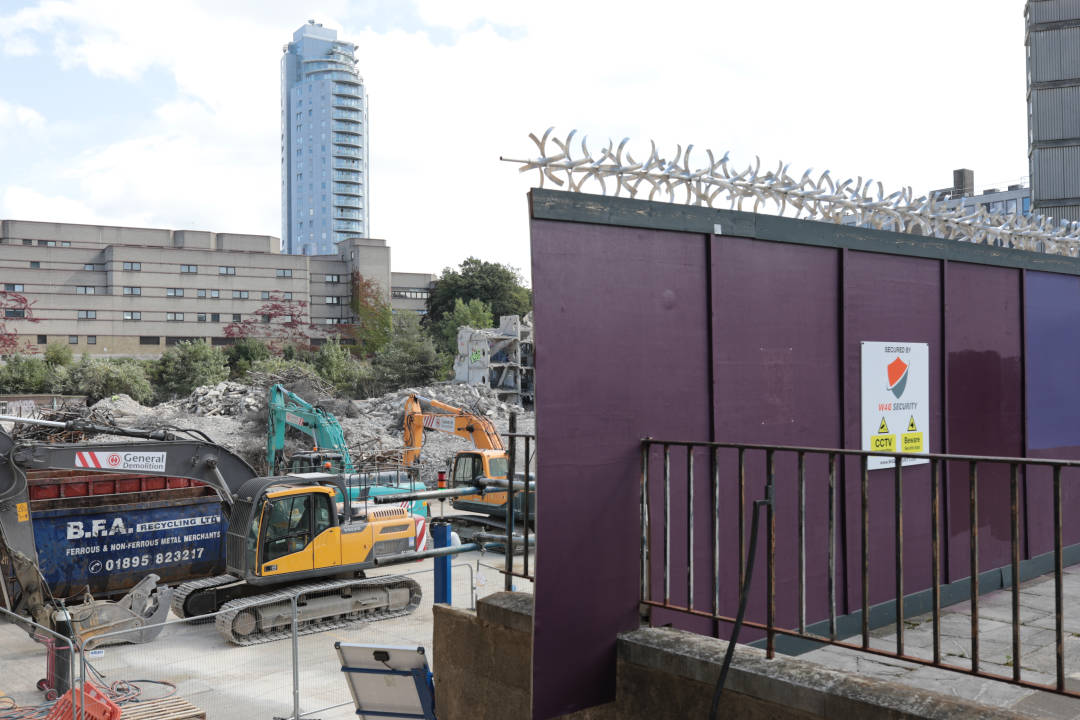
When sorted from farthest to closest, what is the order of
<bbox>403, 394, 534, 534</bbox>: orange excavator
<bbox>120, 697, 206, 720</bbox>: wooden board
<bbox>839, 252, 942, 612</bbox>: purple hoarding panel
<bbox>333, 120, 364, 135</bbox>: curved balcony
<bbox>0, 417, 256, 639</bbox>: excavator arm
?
1. <bbox>333, 120, 364, 135</bbox>: curved balcony
2. <bbox>403, 394, 534, 534</bbox>: orange excavator
3. <bbox>0, 417, 256, 639</bbox>: excavator arm
4. <bbox>120, 697, 206, 720</bbox>: wooden board
5. <bbox>839, 252, 942, 612</bbox>: purple hoarding panel

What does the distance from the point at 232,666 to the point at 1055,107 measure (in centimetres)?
2809

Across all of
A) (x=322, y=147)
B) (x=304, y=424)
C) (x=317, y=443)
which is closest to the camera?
(x=317, y=443)

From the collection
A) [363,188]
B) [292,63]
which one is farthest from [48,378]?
[292,63]

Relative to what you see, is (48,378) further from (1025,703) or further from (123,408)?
(1025,703)

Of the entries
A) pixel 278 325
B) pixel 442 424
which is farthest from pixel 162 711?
pixel 278 325

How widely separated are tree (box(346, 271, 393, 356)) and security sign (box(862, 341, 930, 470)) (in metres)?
76.6

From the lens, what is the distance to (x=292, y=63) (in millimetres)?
175000

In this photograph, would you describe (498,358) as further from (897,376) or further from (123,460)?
(897,376)

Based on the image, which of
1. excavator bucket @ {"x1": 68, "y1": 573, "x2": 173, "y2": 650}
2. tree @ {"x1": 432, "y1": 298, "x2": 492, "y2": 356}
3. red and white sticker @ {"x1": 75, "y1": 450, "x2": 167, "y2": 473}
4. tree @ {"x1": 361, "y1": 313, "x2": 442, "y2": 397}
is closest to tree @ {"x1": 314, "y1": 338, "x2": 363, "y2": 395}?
tree @ {"x1": 361, "y1": 313, "x2": 442, "y2": 397}

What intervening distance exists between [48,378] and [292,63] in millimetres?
131578

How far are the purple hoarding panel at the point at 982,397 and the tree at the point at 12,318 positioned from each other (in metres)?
88.9

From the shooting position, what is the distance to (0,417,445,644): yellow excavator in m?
13.4

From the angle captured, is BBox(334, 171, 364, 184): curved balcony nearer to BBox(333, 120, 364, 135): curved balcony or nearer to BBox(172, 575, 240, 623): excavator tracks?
BBox(333, 120, 364, 135): curved balcony

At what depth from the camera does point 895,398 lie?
675 centimetres
